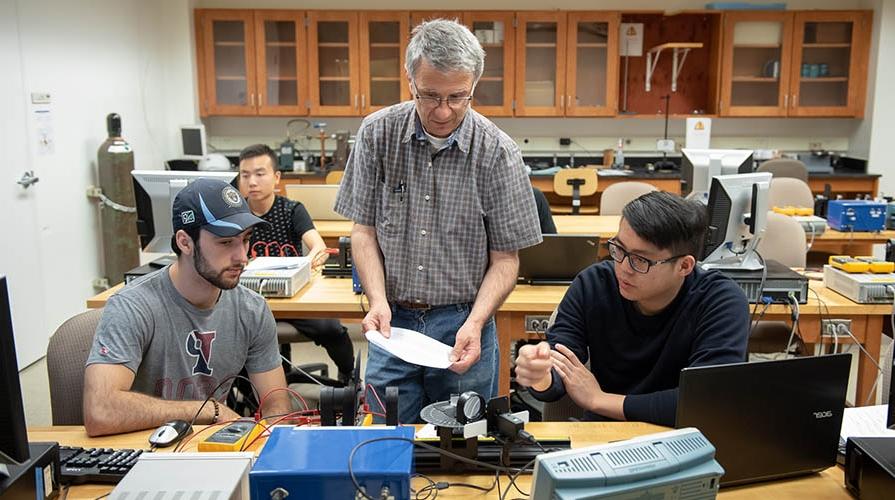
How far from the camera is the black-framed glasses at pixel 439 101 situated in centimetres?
179

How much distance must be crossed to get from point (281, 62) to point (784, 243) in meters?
4.66

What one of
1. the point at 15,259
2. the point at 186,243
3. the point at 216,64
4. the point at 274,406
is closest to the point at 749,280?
the point at 274,406

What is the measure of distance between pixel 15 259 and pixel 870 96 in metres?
6.81

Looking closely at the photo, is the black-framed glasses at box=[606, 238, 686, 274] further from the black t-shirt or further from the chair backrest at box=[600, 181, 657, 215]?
the chair backrest at box=[600, 181, 657, 215]

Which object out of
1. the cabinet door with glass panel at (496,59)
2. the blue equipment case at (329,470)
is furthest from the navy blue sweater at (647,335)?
the cabinet door with glass panel at (496,59)

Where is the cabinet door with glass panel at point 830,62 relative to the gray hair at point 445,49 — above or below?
above

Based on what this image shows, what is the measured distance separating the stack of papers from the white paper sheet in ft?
2.94

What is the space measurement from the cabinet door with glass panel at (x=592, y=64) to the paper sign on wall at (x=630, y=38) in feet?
0.55

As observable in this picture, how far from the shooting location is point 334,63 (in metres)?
6.59

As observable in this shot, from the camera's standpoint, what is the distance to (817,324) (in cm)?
281

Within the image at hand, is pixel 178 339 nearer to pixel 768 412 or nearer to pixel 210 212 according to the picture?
pixel 210 212

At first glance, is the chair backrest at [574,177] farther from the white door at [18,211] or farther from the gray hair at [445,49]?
the gray hair at [445,49]

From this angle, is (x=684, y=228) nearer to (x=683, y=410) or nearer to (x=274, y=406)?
(x=683, y=410)

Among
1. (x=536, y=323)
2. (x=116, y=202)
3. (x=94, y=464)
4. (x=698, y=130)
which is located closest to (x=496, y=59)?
(x=698, y=130)
